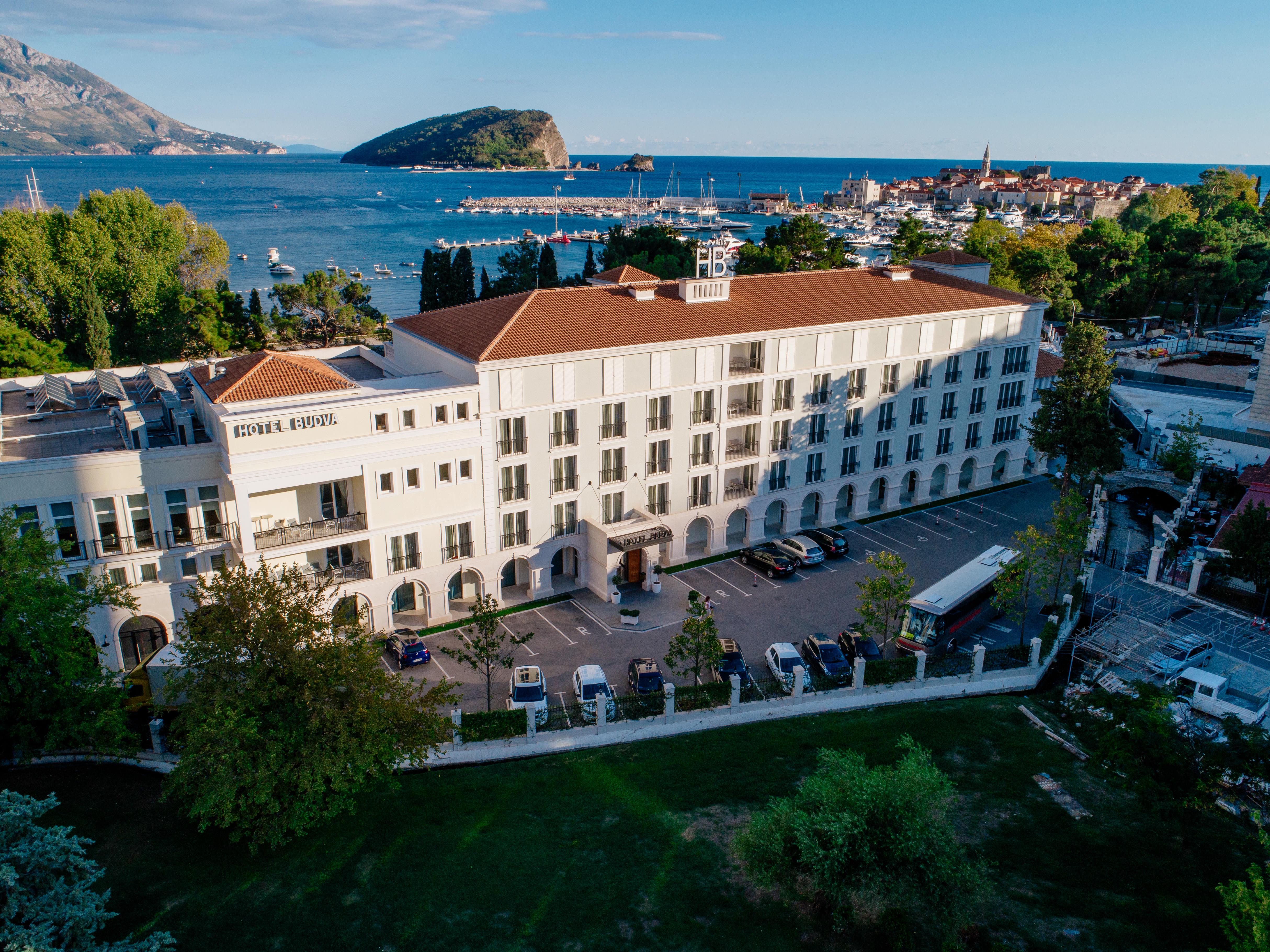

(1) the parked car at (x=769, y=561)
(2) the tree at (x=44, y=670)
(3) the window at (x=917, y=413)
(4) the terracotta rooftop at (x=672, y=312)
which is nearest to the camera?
(2) the tree at (x=44, y=670)

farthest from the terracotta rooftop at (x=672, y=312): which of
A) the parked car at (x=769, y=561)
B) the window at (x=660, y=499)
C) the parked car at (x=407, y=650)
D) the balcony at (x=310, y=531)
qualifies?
the parked car at (x=407, y=650)

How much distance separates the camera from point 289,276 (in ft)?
517

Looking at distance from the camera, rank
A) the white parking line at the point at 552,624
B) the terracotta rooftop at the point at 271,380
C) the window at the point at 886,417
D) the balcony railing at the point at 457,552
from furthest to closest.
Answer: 1. the window at the point at 886,417
2. the balcony railing at the point at 457,552
3. the white parking line at the point at 552,624
4. the terracotta rooftop at the point at 271,380

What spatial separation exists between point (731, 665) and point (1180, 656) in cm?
1872

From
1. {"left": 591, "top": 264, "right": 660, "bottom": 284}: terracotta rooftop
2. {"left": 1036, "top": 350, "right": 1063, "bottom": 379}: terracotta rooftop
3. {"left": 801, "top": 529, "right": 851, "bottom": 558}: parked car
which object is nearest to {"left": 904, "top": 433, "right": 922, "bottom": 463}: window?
{"left": 801, "top": 529, "right": 851, "bottom": 558}: parked car

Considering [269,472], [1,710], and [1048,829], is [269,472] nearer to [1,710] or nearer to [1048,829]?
[1,710]

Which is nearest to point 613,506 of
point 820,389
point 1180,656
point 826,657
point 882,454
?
point 826,657

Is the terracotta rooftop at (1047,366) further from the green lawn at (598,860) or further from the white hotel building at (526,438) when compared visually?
the green lawn at (598,860)

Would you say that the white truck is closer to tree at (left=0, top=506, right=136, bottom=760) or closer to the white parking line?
the white parking line

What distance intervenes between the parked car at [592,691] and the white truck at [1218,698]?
21.6 meters

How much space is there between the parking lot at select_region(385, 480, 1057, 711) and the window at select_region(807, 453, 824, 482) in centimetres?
386

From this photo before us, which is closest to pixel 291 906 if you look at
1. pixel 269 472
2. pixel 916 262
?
pixel 269 472

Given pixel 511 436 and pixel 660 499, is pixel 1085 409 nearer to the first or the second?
pixel 660 499

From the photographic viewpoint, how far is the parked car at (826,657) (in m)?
35.9
